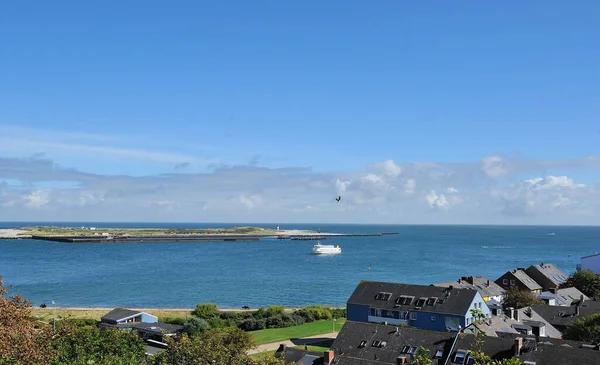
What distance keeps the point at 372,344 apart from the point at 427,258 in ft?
464

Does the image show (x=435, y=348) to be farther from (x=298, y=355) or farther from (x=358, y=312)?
(x=358, y=312)

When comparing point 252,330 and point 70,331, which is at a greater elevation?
point 70,331

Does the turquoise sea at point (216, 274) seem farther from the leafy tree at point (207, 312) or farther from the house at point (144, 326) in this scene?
the house at point (144, 326)

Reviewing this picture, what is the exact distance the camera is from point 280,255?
196625 mm

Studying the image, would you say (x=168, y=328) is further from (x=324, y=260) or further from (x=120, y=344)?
(x=324, y=260)

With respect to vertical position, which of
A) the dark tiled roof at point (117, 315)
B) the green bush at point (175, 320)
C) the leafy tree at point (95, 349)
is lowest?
the green bush at point (175, 320)

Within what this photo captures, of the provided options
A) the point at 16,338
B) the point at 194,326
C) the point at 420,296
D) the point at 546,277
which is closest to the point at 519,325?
the point at 420,296

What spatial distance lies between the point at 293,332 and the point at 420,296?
1562 centimetres

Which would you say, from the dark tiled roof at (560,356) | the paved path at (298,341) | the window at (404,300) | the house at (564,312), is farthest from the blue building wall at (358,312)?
the dark tiled roof at (560,356)

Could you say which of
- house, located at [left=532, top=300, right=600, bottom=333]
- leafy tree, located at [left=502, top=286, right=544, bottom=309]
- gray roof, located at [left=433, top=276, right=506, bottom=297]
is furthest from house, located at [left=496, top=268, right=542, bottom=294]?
A: house, located at [left=532, top=300, right=600, bottom=333]

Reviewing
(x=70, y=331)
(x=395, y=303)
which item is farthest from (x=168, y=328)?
(x=70, y=331)

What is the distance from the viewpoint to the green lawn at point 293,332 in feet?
200

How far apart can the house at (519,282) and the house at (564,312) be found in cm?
1962

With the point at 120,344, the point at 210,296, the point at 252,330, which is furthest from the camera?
the point at 210,296
